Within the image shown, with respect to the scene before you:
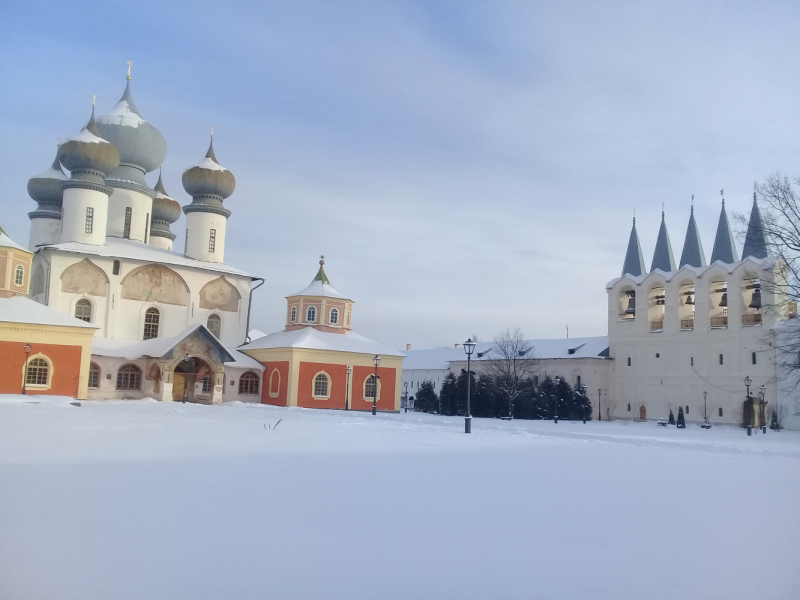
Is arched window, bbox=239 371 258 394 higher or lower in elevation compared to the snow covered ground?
higher

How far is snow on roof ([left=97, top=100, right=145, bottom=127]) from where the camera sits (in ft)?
124

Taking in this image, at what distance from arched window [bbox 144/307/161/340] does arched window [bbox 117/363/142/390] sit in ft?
7.08

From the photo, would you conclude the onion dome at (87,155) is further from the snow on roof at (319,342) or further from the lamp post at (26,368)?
the snow on roof at (319,342)

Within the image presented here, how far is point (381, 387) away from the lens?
3869cm

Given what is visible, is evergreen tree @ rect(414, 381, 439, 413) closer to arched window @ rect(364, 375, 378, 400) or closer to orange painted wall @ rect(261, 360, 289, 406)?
arched window @ rect(364, 375, 378, 400)

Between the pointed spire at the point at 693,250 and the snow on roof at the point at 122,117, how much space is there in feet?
117

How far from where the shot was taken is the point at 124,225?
37.9 meters

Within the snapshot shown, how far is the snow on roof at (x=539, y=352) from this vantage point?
52.3m

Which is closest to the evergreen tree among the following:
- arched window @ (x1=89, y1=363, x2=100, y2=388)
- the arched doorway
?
the arched doorway

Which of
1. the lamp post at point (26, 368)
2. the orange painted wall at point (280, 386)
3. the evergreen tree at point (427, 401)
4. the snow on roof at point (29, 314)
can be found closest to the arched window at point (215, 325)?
the orange painted wall at point (280, 386)

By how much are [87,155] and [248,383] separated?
1409 centimetres

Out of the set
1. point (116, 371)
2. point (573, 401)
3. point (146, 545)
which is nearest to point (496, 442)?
point (146, 545)

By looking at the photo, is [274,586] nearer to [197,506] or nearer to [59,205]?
[197,506]

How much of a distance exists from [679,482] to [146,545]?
26.7 feet
